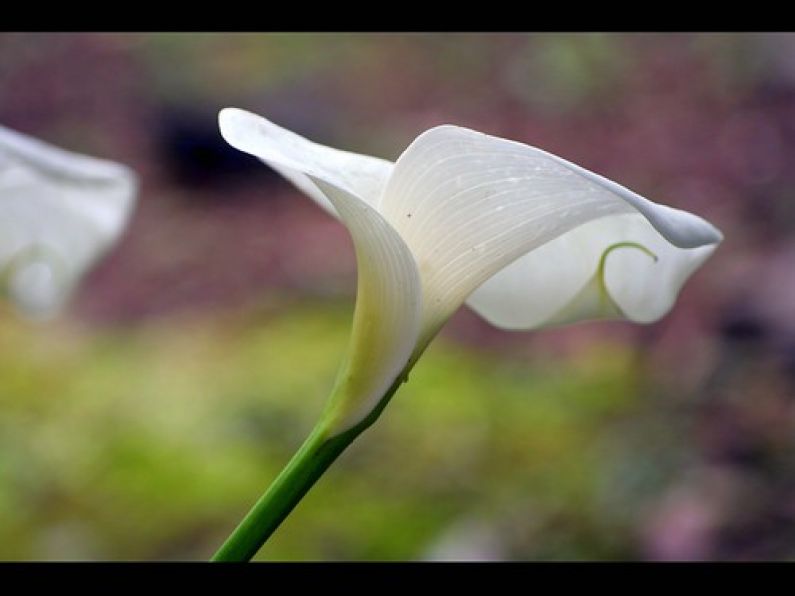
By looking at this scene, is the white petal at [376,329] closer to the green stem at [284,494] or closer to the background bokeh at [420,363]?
the green stem at [284,494]

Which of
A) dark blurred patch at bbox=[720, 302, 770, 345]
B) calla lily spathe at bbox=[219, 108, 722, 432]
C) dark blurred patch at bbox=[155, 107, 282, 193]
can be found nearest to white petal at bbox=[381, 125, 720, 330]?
calla lily spathe at bbox=[219, 108, 722, 432]

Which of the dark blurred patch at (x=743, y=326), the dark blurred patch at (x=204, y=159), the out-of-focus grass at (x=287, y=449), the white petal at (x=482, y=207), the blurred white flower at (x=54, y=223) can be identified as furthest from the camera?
the dark blurred patch at (x=204, y=159)

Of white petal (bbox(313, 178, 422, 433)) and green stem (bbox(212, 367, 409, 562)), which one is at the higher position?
white petal (bbox(313, 178, 422, 433))

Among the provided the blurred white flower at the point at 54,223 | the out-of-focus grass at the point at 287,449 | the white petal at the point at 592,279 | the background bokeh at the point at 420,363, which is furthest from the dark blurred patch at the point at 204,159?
the white petal at the point at 592,279

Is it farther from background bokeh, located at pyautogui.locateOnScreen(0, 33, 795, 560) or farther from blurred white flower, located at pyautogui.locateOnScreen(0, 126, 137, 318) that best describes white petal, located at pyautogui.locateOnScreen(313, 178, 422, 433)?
background bokeh, located at pyautogui.locateOnScreen(0, 33, 795, 560)

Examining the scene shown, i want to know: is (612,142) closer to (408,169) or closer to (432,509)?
(432,509)
